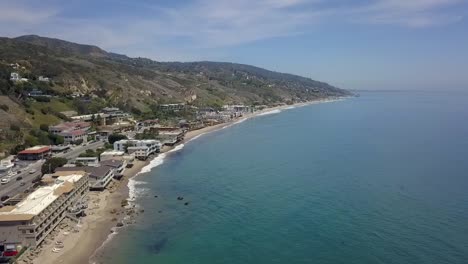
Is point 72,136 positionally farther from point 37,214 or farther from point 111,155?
point 37,214

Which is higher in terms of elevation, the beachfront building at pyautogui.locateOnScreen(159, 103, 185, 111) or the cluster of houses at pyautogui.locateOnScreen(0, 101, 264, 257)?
the beachfront building at pyautogui.locateOnScreen(159, 103, 185, 111)

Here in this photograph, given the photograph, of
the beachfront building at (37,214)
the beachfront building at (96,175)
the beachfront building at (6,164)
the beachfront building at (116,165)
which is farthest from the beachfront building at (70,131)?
the beachfront building at (37,214)

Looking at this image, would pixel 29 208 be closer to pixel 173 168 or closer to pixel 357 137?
pixel 173 168

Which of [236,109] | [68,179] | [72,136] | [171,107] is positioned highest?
[171,107]

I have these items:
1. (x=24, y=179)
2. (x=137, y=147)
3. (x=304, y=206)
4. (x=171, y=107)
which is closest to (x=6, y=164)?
(x=24, y=179)

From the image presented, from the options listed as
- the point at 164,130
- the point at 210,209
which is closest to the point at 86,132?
the point at 164,130

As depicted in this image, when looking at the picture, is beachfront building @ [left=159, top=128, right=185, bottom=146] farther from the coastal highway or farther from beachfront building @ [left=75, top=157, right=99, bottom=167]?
beachfront building @ [left=75, top=157, right=99, bottom=167]

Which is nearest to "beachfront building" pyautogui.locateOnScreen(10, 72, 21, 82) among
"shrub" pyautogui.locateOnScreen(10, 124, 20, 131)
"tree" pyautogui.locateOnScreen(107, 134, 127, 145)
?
"shrub" pyautogui.locateOnScreen(10, 124, 20, 131)
